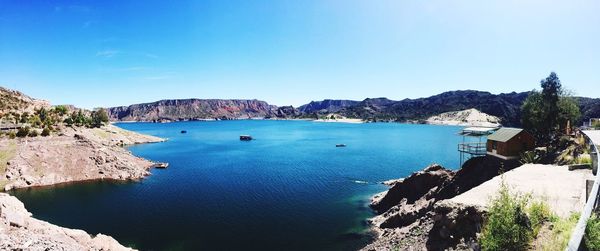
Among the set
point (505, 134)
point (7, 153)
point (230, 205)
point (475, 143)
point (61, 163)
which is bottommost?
point (230, 205)

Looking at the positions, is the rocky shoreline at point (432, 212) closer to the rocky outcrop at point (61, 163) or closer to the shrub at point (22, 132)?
the rocky outcrop at point (61, 163)

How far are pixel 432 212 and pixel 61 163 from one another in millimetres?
64136

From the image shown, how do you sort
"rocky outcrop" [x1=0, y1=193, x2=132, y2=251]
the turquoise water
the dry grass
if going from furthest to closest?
the dry grass < the turquoise water < "rocky outcrop" [x1=0, y1=193, x2=132, y2=251]

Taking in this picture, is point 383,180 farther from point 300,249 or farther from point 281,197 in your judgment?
point 300,249

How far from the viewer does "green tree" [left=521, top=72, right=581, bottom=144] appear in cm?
4919

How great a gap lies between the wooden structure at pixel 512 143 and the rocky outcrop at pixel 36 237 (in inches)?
1558

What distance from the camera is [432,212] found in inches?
1014

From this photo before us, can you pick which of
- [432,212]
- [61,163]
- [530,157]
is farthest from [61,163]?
[530,157]

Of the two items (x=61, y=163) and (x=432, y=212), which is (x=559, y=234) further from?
(x=61, y=163)

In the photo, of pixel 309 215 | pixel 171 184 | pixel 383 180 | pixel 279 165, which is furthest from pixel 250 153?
pixel 309 215

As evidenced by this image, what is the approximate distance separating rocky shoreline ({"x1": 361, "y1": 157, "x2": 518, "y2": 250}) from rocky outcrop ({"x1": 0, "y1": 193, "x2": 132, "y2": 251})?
22.2 metres

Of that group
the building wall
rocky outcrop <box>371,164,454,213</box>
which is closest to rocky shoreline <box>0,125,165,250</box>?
rocky outcrop <box>371,164,454,213</box>

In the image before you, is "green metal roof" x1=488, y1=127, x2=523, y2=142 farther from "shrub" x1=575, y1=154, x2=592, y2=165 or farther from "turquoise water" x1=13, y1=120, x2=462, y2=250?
"turquoise water" x1=13, y1=120, x2=462, y2=250

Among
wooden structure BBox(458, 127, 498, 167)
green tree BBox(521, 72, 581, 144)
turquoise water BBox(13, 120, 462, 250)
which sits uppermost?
green tree BBox(521, 72, 581, 144)
